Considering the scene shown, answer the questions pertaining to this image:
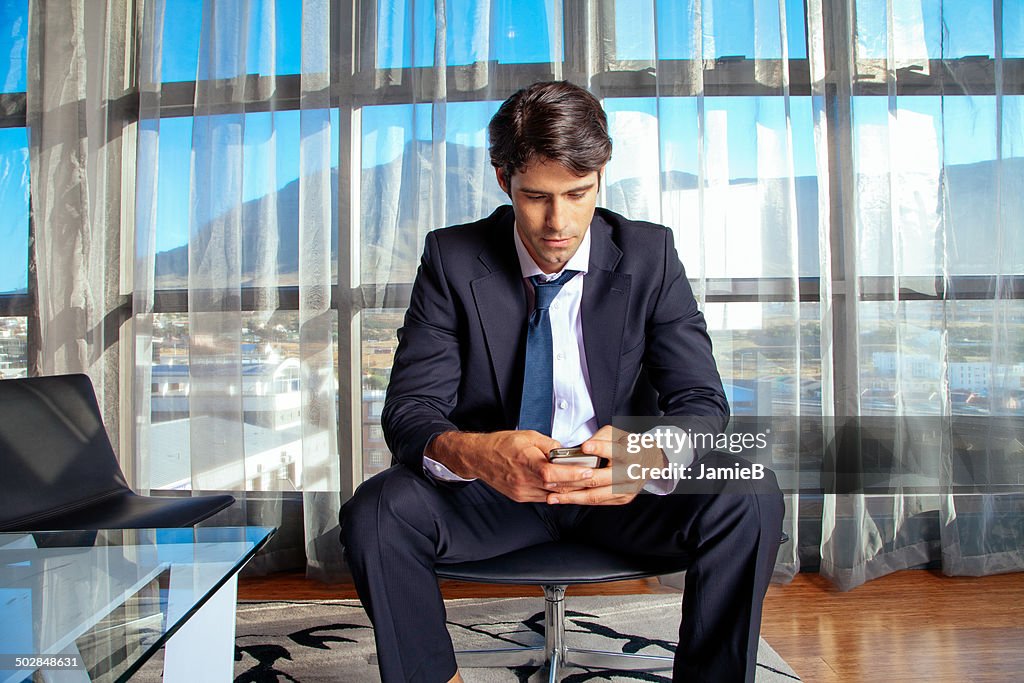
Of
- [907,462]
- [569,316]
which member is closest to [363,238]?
[569,316]

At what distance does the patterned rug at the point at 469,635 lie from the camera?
1.83 metres

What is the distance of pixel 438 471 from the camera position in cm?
145

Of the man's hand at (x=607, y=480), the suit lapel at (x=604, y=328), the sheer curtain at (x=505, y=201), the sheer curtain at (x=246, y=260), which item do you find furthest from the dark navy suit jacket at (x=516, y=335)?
the sheer curtain at (x=246, y=260)

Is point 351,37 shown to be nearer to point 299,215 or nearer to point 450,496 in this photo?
point 299,215

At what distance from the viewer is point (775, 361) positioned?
8.65 ft

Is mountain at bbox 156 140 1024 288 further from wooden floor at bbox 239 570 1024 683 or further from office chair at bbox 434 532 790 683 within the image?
office chair at bbox 434 532 790 683

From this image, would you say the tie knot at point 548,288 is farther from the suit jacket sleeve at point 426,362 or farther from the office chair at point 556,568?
the office chair at point 556,568

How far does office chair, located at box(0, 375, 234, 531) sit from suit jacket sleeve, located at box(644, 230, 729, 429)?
3.93 feet

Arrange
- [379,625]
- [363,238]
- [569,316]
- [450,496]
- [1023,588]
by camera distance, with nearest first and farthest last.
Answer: [379,625]
[450,496]
[569,316]
[1023,588]
[363,238]

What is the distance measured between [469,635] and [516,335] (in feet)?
3.06

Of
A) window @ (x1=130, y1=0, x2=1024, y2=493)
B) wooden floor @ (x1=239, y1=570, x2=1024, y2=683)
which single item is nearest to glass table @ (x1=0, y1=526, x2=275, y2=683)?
Answer: wooden floor @ (x1=239, y1=570, x2=1024, y2=683)

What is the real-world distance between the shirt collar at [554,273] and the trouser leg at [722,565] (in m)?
0.54

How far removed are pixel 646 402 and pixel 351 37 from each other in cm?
180

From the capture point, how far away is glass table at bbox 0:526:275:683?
3.11 ft
